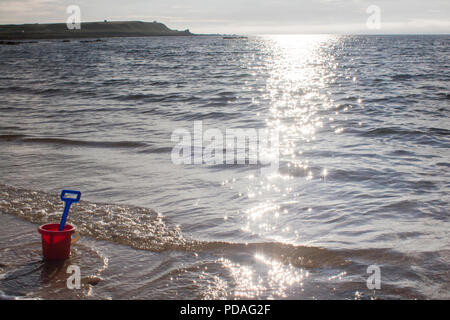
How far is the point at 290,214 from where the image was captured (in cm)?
500

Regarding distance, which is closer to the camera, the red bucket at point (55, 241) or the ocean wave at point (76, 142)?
the red bucket at point (55, 241)

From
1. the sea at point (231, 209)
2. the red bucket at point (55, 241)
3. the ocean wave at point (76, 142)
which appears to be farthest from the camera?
the ocean wave at point (76, 142)

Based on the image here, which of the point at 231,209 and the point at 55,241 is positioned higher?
the point at 55,241

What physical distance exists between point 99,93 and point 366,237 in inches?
602

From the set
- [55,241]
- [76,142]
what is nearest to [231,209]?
[55,241]

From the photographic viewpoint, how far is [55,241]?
3648 millimetres

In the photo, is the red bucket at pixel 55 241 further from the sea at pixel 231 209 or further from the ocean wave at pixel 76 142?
the ocean wave at pixel 76 142

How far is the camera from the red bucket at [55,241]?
11.8 feet

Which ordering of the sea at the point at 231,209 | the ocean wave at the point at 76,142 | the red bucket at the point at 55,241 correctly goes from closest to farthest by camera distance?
the sea at the point at 231,209
the red bucket at the point at 55,241
the ocean wave at the point at 76,142

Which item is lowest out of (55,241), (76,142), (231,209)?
(231,209)

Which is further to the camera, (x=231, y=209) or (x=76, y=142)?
(x=76, y=142)

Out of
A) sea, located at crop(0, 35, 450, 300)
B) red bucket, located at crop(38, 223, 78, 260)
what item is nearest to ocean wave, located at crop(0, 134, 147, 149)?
sea, located at crop(0, 35, 450, 300)

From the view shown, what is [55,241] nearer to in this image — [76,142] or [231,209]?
[231,209]

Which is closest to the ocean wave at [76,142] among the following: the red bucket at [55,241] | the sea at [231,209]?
the sea at [231,209]
